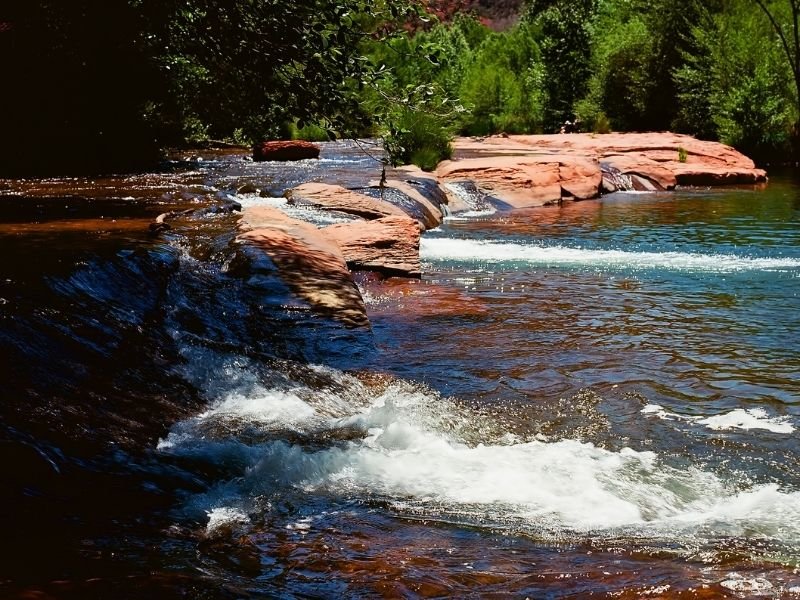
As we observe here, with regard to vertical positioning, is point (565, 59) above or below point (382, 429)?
above

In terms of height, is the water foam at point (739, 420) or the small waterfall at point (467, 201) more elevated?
the small waterfall at point (467, 201)

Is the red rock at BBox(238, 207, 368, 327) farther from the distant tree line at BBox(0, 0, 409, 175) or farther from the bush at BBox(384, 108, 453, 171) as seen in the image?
the bush at BBox(384, 108, 453, 171)

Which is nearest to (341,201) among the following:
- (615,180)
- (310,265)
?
(310,265)

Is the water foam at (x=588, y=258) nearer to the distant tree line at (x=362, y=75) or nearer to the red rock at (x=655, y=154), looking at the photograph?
the distant tree line at (x=362, y=75)

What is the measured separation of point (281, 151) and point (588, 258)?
8739 mm

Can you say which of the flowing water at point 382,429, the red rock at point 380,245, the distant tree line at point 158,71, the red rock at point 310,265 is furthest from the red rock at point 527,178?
the red rock at point 310,265

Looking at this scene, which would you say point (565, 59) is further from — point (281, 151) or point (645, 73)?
point (281, 151)

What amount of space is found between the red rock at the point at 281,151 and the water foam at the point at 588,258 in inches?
277

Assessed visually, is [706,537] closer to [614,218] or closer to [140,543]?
[140,543]

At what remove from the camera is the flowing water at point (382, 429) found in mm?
2875

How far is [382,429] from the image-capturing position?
4.51m

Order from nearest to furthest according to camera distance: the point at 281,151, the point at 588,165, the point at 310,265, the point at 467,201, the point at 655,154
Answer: the point at 310,265 → the point at 467,201 → the point at 281,151 → the point at 588,165 → the point at 655,154

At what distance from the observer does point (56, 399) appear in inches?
149

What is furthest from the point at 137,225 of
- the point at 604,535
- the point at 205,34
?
the point at 604,535
